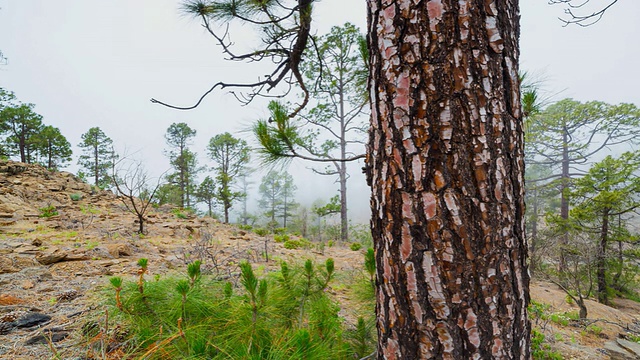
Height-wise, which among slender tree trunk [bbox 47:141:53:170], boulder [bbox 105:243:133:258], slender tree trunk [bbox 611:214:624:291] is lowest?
slender tree trunk [bbox 611:214:624:291]

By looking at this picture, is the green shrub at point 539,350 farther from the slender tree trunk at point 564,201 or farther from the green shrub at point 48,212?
the green shrub at point 48,212

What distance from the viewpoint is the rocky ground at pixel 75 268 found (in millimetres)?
1294

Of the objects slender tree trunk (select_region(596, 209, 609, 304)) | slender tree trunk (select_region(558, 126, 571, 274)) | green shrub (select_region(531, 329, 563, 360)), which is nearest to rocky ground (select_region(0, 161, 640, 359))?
green shrub (select_region(531, 329, 563, 360))

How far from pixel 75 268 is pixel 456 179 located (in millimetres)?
3057

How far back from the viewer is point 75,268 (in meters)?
2.35

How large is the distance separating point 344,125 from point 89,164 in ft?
48.5

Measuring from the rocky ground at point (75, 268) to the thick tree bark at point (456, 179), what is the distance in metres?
1.06

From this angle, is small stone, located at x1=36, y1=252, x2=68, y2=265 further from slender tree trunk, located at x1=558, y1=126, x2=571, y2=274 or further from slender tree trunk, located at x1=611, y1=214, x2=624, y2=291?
slender tree trunk, located at x1=611, y1=214, x2=624, y2=291

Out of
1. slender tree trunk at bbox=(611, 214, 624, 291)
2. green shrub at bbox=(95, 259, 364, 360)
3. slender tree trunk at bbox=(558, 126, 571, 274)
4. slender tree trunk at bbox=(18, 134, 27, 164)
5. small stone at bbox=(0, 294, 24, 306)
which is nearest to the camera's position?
green shrub at bbox=(95, 259, 364, 360)

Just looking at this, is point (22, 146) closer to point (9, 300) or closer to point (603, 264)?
point (9, 300)

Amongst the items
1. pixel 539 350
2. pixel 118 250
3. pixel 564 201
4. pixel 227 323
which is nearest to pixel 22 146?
pixel 118 250

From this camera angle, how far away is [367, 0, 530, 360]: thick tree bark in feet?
2.15

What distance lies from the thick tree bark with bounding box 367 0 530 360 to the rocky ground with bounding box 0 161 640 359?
106cm

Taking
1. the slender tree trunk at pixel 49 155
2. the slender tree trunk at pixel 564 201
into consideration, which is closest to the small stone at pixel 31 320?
the slender tree trunk at pixel 564 201
